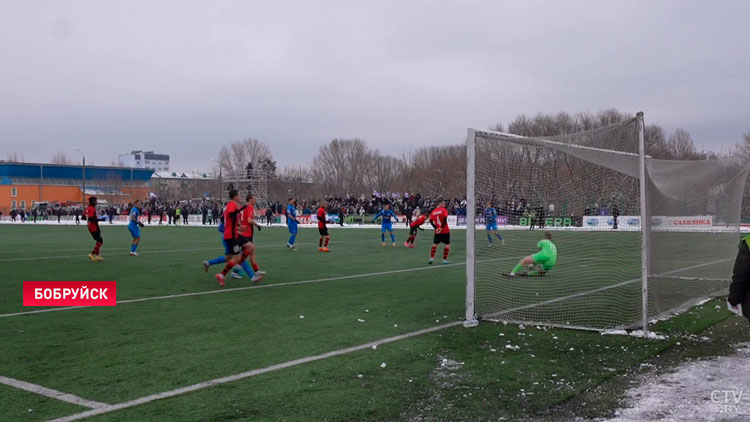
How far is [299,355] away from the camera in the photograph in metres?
6.59

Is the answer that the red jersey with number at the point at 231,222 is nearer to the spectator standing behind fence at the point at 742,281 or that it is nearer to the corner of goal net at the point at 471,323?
the corner of goal net at the point at 471,323

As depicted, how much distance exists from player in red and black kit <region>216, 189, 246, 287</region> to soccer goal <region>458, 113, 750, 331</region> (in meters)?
4.83

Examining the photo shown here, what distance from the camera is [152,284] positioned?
1246cm

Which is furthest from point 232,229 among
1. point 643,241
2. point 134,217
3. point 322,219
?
point 322,219

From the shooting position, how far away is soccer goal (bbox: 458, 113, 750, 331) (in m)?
8.54

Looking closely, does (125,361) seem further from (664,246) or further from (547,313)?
(664,246)

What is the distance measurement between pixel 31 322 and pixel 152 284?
401cm

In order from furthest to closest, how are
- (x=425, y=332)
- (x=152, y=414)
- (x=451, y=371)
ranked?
(x=425, y=332) < (x=451, y=371) < (x=152, y=414)

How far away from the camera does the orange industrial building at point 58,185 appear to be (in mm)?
92625

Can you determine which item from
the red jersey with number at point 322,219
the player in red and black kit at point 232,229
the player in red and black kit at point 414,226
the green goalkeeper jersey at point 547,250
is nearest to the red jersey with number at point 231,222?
the player in red and black kit at point 232,229

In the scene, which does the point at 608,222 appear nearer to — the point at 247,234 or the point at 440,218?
the point at 440,218

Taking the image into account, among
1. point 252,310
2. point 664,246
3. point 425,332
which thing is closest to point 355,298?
point 252,310

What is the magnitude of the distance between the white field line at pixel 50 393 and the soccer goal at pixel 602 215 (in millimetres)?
4970

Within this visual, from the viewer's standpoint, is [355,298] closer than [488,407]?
No
